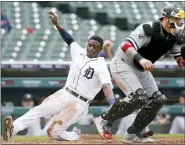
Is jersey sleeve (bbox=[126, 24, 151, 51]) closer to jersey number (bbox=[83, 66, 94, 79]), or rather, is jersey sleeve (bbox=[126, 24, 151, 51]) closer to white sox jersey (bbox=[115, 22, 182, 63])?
white sox jersey (bbox=[115, 22, 182, 63])

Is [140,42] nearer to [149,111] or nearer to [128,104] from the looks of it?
[128,104]

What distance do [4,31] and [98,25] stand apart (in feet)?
7.18

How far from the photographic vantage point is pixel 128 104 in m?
7.01

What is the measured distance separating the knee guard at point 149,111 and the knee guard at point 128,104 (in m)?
0.15

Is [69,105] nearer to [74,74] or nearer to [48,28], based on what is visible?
[74,74]

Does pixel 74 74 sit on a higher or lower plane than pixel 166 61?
higher

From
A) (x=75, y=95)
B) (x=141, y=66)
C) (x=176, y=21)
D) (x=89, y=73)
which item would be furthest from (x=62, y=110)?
(x=176, y=21)

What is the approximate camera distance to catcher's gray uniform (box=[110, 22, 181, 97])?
6.89 meters

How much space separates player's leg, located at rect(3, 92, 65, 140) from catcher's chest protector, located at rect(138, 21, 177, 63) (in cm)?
120

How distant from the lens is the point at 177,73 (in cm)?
1148

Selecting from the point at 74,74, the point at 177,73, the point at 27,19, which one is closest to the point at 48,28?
the point at 27,19

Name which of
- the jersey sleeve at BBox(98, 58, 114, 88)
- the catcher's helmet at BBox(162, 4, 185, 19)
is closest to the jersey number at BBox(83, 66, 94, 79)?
the jersey sleeve at BBox(98, 58, 114, 88)

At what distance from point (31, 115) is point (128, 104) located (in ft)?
3.82

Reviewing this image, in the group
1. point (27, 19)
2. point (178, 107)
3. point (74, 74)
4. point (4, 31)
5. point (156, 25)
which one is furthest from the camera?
point (27, 19)
